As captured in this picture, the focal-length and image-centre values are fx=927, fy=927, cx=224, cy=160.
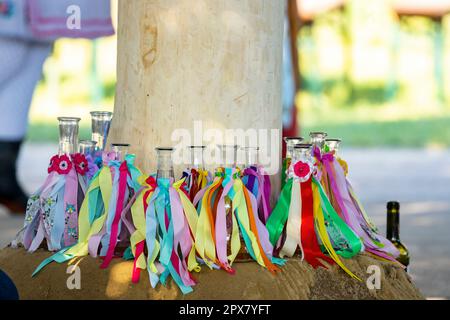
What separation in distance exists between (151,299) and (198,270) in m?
0.17

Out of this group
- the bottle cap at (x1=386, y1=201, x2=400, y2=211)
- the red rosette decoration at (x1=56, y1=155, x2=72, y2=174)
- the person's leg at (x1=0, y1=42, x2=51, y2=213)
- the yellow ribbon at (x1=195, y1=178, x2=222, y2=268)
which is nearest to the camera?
the yellow ribbon at (x1=195, y1=178, x2=222, y2=268)

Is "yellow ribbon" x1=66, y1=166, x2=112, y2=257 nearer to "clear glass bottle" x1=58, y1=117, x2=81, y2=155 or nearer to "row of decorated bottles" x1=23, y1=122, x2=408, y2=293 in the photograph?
"row of decorated bottles" x1=23, y1=122, x2=408, y2=293

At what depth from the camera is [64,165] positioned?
3.05 meters

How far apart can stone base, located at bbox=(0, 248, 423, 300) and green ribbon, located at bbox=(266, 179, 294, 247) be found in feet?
0.35

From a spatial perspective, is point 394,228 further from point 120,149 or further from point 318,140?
point 120,149

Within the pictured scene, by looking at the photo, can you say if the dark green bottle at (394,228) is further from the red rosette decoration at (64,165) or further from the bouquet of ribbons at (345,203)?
the red rosette decoration at (64,165)

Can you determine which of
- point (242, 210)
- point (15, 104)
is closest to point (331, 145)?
point (242, 210)

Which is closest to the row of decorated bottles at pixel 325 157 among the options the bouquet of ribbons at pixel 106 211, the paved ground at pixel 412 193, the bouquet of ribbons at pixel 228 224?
the bouquet of ribbons at pixel 228 224

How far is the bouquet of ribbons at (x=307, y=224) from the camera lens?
291cm

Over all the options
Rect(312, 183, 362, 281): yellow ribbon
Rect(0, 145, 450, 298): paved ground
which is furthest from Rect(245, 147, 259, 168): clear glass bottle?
Rect(0, 145, 450, 298): paved ground

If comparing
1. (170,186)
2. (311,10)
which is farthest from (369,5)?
(170,186)

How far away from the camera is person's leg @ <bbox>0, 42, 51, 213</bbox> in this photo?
518cm

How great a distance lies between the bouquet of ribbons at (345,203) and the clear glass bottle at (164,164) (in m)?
0.51
